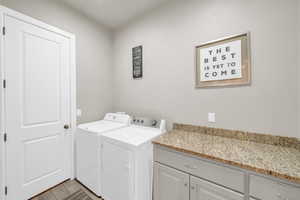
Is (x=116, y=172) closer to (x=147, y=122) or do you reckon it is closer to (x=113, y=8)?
(x=147, y=122)

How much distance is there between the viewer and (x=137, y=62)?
2.26 m

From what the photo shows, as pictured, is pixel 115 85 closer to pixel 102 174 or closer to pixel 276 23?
pixel 102 174

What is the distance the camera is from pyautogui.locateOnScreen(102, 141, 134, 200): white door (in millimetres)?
1353

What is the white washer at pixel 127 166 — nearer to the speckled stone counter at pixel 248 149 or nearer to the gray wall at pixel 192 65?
the speckled stone counter at pixel 248 149

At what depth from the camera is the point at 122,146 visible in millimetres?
1412

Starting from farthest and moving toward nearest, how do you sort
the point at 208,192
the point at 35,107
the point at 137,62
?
the point at 137,62, the point at 35,107, the point at 208,192

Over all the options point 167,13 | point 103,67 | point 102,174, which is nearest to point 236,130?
point 102,174

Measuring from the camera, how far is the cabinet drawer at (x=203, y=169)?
94 centimetres

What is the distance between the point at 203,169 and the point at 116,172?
0.95 meters

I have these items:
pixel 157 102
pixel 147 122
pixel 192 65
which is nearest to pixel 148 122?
pixel 147 122

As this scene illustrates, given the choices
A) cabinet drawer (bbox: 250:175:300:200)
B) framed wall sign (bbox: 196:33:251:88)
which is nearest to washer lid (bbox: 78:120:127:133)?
framed wall sign (bbox: 196:33:251:88)

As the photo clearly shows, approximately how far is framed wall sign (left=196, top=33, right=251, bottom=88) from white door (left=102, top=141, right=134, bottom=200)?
1253mm

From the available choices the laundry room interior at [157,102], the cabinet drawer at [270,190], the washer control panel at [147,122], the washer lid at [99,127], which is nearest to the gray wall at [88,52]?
the laundry room interior at [157,102]

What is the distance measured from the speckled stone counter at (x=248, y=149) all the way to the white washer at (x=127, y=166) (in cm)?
23
